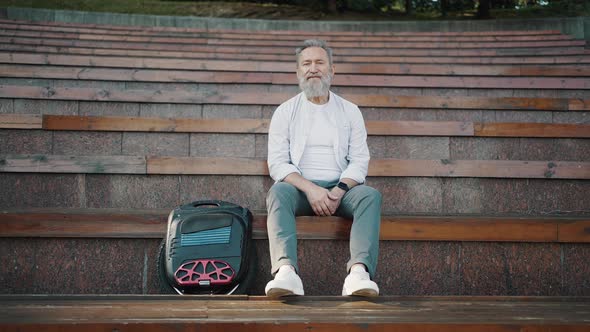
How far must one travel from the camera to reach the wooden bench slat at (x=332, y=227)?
5.73 ft

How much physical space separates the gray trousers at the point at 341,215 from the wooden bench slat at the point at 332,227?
74 mm

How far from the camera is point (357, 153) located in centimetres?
207

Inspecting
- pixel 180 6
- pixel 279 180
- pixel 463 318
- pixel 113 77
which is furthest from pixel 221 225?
pixel 180 6

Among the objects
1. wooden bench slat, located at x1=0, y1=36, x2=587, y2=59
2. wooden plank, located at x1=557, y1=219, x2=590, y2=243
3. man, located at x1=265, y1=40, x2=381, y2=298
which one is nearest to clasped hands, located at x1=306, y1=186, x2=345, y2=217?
man, located at x1=265, y1=40, x2=381, y2=298

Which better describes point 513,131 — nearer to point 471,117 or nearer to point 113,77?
point 471,117

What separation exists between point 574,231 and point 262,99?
185cm

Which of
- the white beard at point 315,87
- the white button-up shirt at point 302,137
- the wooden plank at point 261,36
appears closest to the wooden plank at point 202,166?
the white button-up shirt at point 302,137

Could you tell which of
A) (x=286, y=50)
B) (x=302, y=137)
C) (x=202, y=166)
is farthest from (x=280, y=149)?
(x=286, y=50)

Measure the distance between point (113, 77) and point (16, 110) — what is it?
0.78 metres

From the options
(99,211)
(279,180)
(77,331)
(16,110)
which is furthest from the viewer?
(16,110)

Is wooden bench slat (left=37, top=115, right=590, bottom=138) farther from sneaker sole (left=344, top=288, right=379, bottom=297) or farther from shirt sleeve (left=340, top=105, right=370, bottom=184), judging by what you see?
sneaker sole (left=344, top=288, right=379, bottom=297)

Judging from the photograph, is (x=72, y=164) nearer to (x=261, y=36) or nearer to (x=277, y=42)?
(x=277, y=42)

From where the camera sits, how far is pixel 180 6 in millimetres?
8383

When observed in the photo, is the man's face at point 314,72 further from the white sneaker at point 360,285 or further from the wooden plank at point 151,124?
the white sneaker at point 360,285
